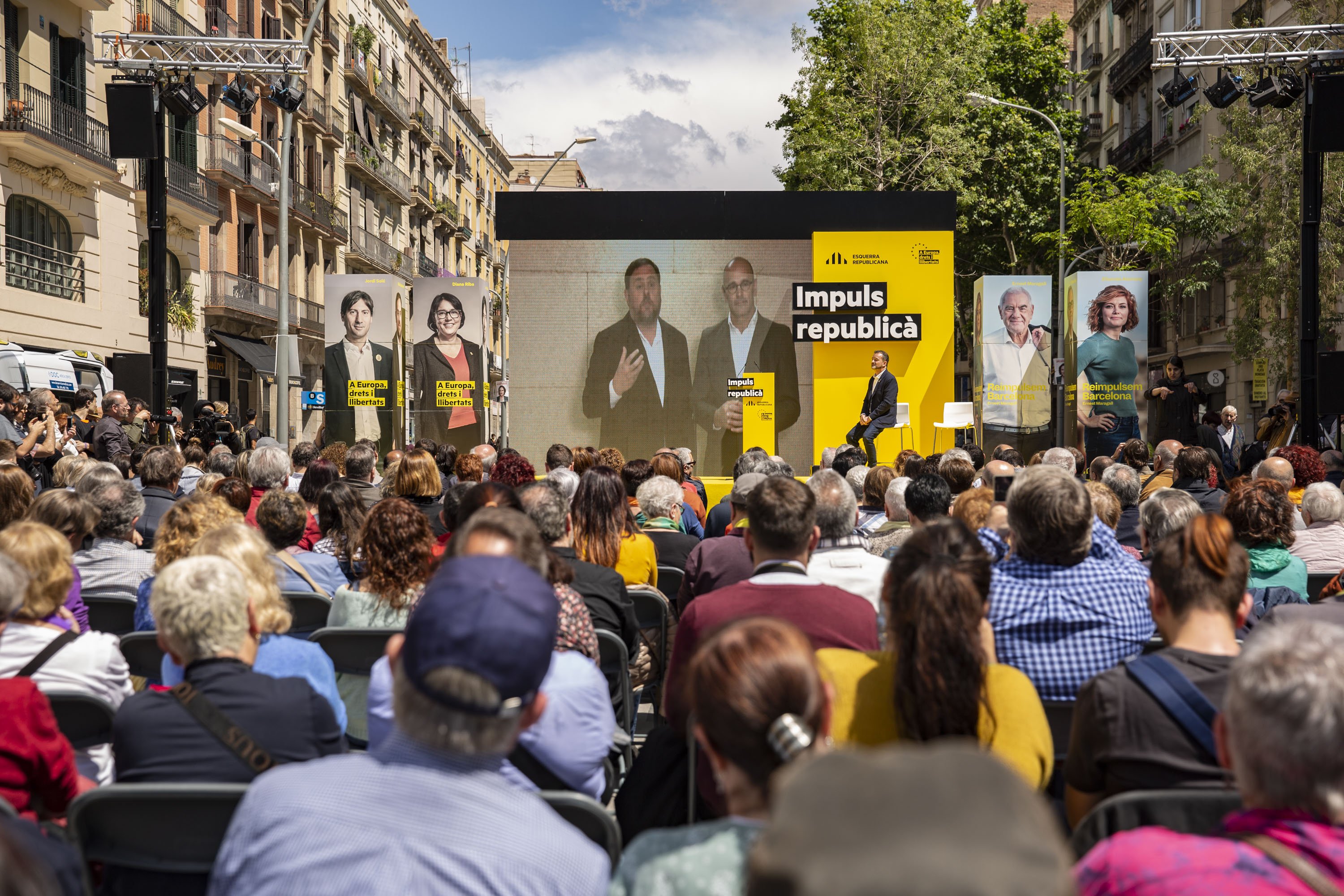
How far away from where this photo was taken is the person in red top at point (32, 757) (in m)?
2.60

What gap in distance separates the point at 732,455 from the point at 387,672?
17343mm

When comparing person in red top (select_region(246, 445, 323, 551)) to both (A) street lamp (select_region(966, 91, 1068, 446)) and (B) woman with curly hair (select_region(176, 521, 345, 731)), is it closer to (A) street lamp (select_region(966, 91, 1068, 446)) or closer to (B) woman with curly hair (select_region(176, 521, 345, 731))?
(B) woman with curly hair (select_region(176, 521, 345, 731))

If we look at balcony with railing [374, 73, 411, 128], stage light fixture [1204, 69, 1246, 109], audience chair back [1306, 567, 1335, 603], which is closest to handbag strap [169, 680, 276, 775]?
audience chair back [1306, 567, 1335, 603]

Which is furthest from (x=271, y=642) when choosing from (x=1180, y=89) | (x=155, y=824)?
(x=1180, y=89)

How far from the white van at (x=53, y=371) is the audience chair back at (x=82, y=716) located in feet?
44.2

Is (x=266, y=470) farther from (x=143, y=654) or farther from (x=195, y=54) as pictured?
(x=195, y=54)

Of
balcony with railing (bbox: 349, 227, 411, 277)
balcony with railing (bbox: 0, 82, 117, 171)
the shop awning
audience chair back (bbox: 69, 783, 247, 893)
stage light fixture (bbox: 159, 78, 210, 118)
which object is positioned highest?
balcony with railing (bbox: 349, 227, 411, 277)

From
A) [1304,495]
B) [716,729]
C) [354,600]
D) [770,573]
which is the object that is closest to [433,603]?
[716,729]

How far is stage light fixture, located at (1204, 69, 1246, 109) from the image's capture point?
1395 centimetres

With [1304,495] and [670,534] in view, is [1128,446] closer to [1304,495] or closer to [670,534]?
[1304,495]

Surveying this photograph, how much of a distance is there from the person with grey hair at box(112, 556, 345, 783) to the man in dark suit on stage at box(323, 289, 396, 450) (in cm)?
1618

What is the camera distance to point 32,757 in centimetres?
262

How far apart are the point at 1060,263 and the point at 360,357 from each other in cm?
2067

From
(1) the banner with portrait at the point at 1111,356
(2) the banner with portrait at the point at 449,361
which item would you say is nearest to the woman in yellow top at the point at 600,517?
(2) the banner with portrait at the point at 449,361
